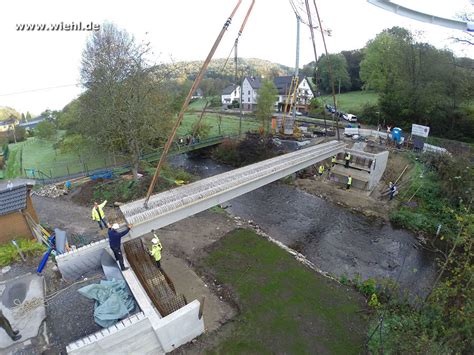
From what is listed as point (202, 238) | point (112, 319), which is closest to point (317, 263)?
point (202, 238)

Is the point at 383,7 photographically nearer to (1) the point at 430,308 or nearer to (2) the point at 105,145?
(1) the point at 430,308

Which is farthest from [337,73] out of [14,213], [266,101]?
[14,213]

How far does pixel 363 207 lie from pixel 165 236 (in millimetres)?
15798

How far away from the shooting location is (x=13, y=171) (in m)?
27.5

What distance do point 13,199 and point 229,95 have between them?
206ft

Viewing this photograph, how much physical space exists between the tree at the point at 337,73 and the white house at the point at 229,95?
19.8 m

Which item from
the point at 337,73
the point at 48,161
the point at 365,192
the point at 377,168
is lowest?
the point at 365,192

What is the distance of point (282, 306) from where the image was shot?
37.9 ft

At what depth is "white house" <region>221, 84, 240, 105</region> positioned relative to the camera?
231 feet

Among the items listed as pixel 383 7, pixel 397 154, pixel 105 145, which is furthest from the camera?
pixel 397 154

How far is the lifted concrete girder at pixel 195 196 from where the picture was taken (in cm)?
1179

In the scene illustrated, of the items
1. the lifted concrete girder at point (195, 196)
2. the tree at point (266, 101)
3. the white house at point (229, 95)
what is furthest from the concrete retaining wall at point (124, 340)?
the white house at point (229, 95)

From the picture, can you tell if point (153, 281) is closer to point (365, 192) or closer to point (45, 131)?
point (365, 192)

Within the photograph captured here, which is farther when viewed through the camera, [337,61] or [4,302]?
[337,61]
